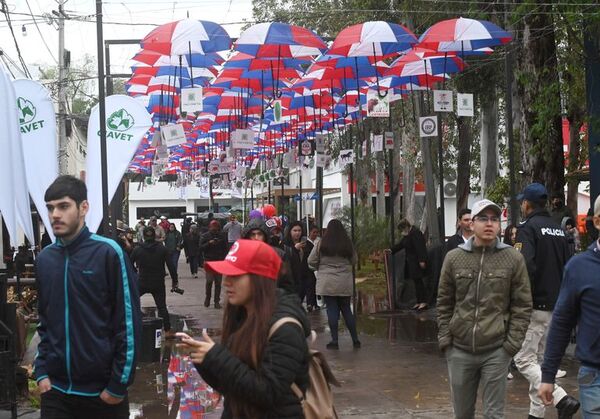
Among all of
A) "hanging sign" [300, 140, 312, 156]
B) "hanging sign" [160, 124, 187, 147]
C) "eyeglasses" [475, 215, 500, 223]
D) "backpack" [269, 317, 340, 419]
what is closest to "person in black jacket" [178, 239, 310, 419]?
"backpack" [269, 317, 340, 419]

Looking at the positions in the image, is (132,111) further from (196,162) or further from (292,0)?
(196,162)

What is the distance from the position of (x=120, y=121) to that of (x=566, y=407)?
676 centimetres

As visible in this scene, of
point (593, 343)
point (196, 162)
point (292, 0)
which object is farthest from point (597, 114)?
point (196, 162)

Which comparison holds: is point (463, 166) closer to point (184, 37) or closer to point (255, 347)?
point (184, 37)

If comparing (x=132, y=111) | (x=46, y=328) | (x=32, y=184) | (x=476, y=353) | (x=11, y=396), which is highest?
(x=132, y=111)

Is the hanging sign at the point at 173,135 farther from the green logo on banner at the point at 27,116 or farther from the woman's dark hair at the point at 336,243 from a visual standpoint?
the green logo on banner at the point at 27,116

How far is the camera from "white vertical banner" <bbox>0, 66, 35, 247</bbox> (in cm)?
866

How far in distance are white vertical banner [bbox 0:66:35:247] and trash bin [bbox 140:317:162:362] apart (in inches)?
130

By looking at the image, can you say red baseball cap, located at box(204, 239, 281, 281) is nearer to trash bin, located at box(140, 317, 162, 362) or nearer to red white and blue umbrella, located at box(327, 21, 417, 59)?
trash bin, located at box(140, 317, 162, 362)

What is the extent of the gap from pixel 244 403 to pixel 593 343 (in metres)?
1.85

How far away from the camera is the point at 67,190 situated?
5.04 metres

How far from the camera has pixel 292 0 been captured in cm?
3453

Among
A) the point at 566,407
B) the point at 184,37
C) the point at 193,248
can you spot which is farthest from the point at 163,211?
the point at 566,407

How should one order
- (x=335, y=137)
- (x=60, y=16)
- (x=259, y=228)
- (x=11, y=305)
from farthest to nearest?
(x=335, y=137) → (x=60, y=16) → (x=259, y=228) → (x=11, y=305)
